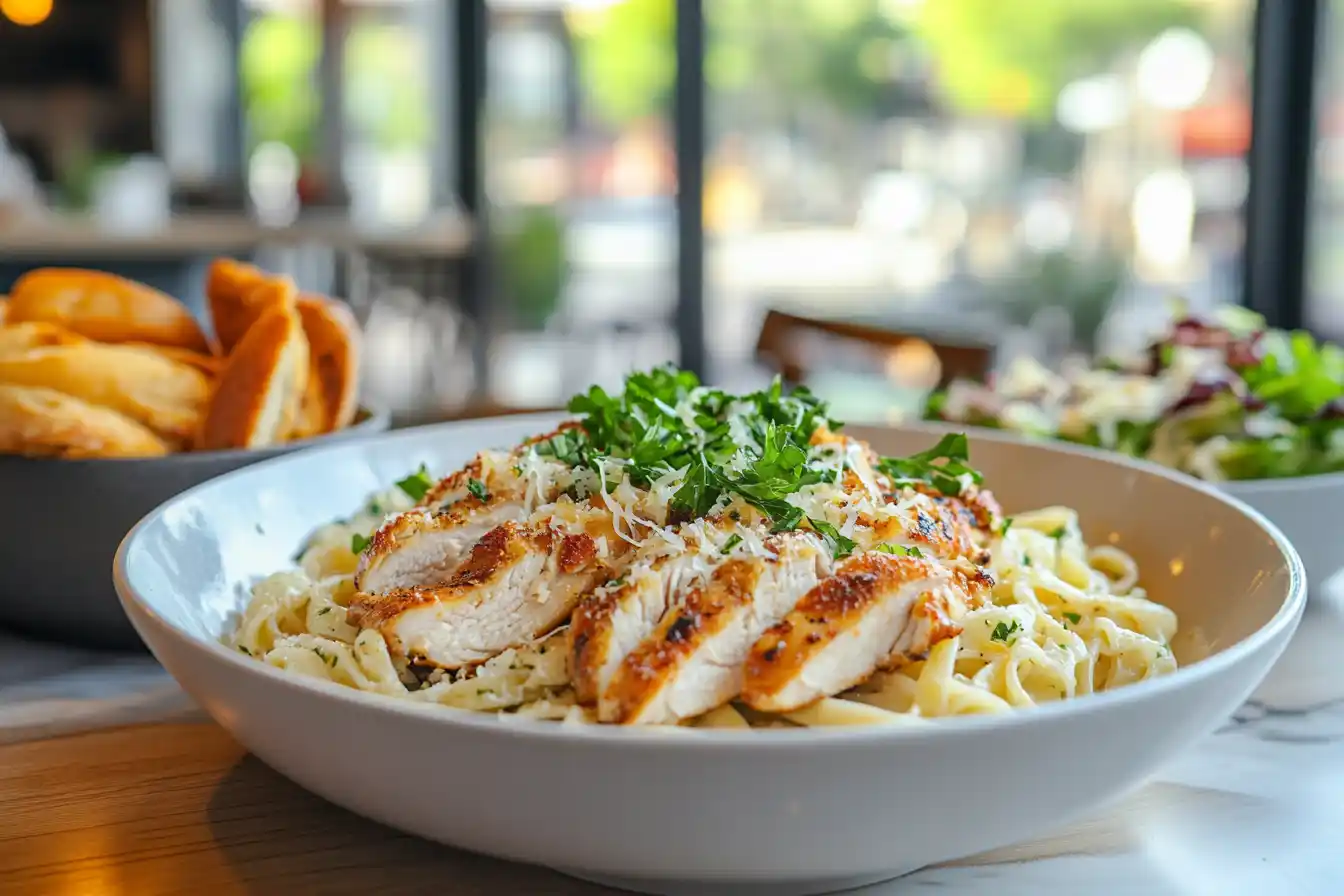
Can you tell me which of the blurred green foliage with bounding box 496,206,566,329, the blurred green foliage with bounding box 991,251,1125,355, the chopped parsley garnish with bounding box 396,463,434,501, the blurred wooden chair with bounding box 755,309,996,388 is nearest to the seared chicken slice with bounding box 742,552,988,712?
the chopped parsley garnish with bounding box 396,463,434,501

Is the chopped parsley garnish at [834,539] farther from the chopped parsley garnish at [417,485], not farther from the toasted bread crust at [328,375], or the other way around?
the toasted bread crust at [328,375]

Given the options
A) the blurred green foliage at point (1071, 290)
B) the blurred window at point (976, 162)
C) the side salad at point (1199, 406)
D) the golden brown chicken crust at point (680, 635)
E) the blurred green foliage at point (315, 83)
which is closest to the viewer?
the golden brown chicken crust at point (680, 635)

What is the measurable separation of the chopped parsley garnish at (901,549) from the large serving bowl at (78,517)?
82cm

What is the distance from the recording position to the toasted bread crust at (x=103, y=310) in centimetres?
Answer: 182

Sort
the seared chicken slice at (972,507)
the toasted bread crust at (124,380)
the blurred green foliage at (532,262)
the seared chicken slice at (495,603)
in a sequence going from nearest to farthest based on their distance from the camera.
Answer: the seared chicken slice at (495,603), the seared chicken slice at (972,507), the toasted bread crust at (124,380), the blurred green foliage at (532,262)

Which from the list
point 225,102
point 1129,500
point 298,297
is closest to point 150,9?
point 225,102

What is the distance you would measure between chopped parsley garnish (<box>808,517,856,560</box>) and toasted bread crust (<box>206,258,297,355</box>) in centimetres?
92

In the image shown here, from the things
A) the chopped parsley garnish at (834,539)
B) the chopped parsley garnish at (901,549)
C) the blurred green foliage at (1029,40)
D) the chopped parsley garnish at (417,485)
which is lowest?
the chopped parsley garnish at (417,485)

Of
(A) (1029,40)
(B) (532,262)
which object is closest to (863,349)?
(A) (1029,40)

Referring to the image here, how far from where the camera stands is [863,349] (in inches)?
133

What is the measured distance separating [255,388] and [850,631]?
925mm

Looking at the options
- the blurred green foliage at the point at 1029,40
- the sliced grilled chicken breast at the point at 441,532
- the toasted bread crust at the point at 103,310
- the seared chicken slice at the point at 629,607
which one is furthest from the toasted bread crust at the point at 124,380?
the blurred green foliage at the point at 1029,40

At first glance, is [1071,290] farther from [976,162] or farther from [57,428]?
[57,428]

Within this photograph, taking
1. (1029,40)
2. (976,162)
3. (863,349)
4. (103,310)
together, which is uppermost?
(1029,40)
